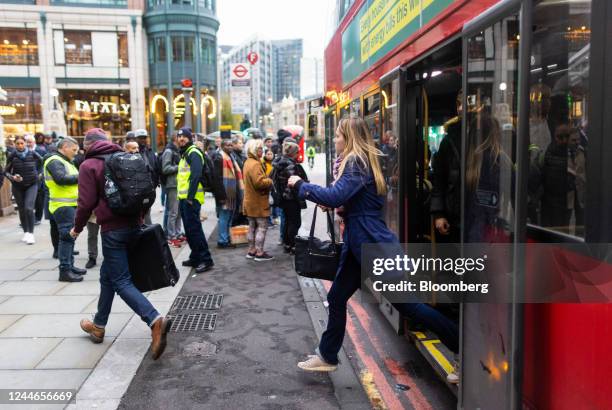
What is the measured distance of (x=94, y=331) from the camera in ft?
15.7

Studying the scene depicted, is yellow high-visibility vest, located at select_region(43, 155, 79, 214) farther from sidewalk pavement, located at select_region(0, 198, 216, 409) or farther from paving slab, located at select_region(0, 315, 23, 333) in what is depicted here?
paving slab, located at select_region(0, 315, 23, 333)

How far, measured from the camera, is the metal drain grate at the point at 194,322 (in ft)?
17.4

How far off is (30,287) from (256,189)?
331 cm

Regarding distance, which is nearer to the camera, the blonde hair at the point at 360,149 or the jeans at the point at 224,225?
the blonde hair at the point at 360,149

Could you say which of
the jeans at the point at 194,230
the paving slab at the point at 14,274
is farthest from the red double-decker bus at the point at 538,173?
the paving slab at the point at 14,274

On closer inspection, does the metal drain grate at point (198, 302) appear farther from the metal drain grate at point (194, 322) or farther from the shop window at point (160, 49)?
the shop window at point (160, 49)

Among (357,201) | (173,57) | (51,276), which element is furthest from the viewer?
(173,57)

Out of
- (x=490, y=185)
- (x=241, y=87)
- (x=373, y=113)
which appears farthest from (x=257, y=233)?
(x=241, y=87)

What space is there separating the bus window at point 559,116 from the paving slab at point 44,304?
4998 millimetres

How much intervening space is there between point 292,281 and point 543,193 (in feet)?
16.7

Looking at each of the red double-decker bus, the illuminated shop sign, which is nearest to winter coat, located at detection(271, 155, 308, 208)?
the red double-decker bus

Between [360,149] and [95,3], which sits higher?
[95,3]

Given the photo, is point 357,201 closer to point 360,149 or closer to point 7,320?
point 360,149

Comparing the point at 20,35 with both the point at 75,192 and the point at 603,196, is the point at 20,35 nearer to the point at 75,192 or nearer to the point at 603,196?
the point at 75,192
